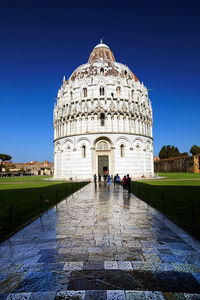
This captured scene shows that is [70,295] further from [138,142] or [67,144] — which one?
[138,142]

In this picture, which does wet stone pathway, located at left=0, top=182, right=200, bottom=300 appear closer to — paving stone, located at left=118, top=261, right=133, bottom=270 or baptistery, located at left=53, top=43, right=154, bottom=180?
paving stone, located at left=118, top=261, right=133, bottom=270

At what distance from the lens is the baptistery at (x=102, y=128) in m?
37.5

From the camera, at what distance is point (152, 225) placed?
7.60 metres

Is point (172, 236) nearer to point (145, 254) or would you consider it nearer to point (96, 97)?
point (145, 254)

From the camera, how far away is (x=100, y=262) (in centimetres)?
455

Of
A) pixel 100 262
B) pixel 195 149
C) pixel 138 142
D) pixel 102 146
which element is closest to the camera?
pixel 100 262

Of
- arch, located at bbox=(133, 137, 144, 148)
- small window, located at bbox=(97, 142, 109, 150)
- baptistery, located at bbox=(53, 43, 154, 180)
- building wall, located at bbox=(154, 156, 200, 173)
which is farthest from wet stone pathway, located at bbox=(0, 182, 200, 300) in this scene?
building wall, located at bbox=(154, 156, 200, 173)

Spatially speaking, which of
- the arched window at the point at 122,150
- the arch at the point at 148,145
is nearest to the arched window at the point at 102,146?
the arched window at the point at 122,150

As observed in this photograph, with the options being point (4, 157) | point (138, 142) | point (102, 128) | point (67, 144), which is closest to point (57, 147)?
point (67, 144)

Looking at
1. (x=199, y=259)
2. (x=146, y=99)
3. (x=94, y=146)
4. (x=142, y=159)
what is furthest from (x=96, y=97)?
(x=199, y=259)

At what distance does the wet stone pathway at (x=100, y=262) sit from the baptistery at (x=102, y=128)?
2982 cm

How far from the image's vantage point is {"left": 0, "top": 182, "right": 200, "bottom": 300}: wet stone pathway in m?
3.50

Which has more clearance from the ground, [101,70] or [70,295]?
[101,70]

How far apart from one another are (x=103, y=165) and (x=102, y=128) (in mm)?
7020
